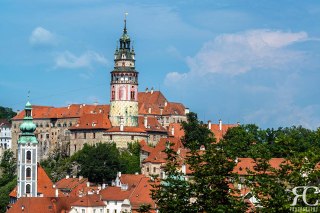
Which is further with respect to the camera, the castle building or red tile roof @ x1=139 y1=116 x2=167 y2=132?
the castle building

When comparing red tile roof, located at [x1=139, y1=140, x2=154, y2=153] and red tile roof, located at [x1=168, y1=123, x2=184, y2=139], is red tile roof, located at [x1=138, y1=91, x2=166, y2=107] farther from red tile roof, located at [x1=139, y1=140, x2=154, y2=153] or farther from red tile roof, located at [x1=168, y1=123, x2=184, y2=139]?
red tile roof, located at [x1=139, y1=140, x2=154, y2=153]

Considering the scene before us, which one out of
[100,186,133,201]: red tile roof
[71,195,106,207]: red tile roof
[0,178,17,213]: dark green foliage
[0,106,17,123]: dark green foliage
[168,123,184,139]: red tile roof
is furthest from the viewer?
[0,106,17,123]: dark green foliage

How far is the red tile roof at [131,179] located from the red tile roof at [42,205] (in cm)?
729

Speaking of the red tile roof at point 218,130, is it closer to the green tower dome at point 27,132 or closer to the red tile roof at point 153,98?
the red tile roof at point 153,98

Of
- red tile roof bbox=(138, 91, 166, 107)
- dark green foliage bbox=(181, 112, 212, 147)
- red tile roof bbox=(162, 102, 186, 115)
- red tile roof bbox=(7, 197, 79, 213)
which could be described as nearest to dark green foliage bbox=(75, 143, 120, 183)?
red tile roof bbox=(7, 197, 79, 213)

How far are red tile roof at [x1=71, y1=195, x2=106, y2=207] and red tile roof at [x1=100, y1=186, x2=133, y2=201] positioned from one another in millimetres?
870

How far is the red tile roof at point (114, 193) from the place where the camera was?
86.6 metres

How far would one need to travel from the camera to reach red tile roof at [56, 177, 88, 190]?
99.5 m

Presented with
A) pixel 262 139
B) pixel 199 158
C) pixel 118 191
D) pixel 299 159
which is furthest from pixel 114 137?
pixel 299 159

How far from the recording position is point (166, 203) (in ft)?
142

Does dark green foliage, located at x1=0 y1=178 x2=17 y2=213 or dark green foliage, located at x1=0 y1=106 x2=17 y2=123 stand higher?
dark green foliage, located at x1=0 y1=106 x2=17 y2=123

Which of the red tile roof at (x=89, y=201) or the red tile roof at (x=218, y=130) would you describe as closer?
the red tile roof at (x=89, y=201)

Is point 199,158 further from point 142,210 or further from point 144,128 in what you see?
point 144,128

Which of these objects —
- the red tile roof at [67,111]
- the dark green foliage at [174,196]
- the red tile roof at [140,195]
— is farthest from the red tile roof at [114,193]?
the dark green foliage at [174,196]
